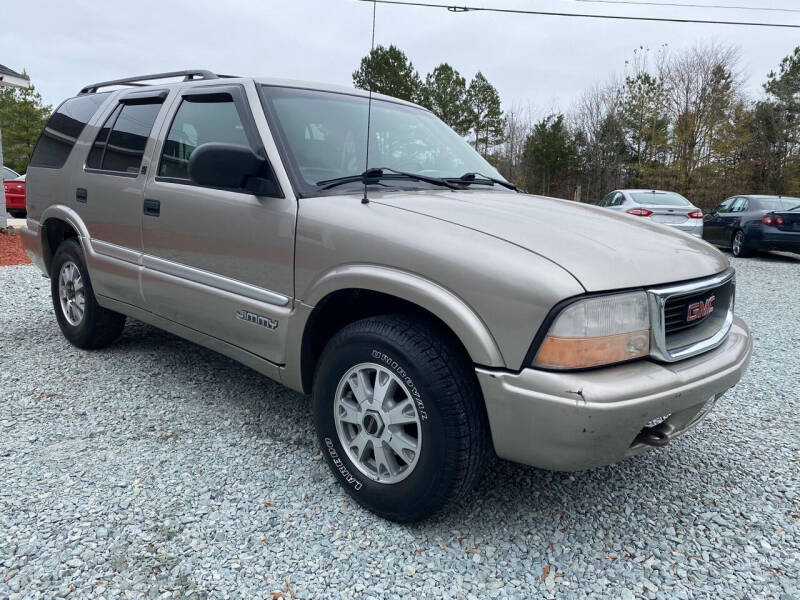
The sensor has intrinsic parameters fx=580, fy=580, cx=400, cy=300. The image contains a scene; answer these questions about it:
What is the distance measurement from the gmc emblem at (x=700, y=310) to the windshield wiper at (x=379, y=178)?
4.23 ft

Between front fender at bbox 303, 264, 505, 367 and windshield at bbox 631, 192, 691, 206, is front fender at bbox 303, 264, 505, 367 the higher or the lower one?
the lower one

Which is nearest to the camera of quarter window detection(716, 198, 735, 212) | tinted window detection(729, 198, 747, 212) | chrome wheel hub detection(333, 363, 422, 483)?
chrome wheel hub detection(333, 363, 422, 483)

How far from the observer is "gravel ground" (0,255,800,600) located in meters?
2.02

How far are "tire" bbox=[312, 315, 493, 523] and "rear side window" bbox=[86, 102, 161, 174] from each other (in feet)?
6.68

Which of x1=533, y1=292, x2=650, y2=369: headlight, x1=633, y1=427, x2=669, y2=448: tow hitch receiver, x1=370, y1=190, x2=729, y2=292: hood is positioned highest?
x1=370, y1=190, x2=729, y2=292: hood

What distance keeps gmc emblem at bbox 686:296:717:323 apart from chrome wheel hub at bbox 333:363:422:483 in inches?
43.3

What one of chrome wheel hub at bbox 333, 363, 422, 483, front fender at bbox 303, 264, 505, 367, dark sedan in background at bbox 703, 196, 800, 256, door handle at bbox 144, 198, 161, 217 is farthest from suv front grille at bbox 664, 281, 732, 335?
dark sedan in background at bbox 703, 196, 800, 256

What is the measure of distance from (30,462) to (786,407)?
430cm

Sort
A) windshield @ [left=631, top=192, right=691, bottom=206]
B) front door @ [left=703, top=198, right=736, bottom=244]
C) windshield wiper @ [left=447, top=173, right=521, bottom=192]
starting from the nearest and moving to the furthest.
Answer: windshield wiper @ [left=447, top=173, right=521, bottom=192]
windshield @ [left=631, top=192, right=691, bottom=206]
front door @ [left=703, top=198, right=736, bottom=244]

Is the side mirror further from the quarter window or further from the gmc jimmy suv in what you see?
→ the quarter window

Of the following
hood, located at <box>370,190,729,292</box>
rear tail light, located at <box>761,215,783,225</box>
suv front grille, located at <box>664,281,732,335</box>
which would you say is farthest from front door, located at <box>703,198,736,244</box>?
suv front grille, located at <box>664,281,732,335</box>

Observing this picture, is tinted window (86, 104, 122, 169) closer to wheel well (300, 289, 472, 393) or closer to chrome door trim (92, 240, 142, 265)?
chrome door trim (92, 240, 142, 265)

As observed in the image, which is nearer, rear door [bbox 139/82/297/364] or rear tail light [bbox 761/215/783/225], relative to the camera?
rear door [bbox 139/82/297/364]

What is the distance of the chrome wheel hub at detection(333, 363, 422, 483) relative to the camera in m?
2.22
